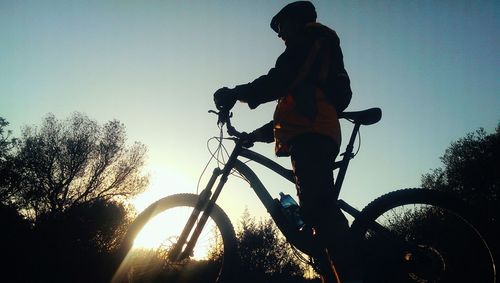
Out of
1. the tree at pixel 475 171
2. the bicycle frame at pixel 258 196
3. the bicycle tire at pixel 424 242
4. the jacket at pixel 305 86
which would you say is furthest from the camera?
the tree at pixel 475 171

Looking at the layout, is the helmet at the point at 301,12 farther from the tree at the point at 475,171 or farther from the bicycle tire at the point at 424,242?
the tree at the point at 475,171

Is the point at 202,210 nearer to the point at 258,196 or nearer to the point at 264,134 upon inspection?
the point at 258,196

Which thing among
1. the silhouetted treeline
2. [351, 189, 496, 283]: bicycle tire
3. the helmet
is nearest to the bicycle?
[351, 189, 496, 283]: bicycle tire

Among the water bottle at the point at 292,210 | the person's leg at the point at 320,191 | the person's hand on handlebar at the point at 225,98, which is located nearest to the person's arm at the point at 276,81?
the person's hand on handlebar at the point at 225,98

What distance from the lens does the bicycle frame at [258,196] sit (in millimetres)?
2493

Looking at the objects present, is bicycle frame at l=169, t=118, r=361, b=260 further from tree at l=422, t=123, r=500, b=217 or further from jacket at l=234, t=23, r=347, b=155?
tree at l=422, t=123, r=500, b=217

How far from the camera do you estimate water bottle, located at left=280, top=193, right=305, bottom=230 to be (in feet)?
8.54

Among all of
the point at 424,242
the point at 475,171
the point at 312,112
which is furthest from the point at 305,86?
the point at 475,171

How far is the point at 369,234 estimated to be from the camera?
231 centimetres

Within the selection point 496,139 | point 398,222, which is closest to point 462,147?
point 496,139

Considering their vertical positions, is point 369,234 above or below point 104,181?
below

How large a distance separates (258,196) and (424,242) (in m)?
1.51

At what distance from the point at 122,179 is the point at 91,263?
2966 cm

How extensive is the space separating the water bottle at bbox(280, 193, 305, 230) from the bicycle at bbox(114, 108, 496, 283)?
0.03m
